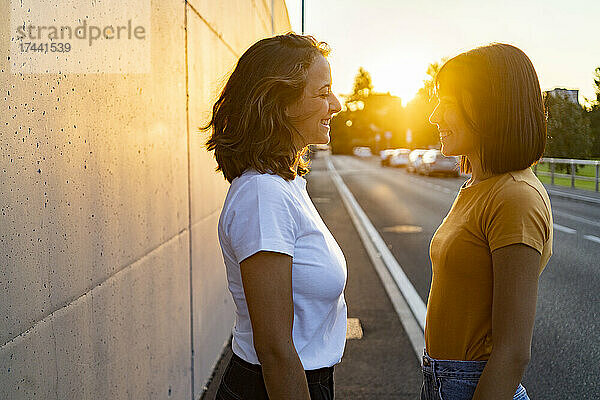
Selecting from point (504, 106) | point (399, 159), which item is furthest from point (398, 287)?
point (399, 159)

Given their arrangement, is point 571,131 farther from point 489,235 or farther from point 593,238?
point 593,238

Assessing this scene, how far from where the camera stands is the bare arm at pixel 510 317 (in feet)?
5.08

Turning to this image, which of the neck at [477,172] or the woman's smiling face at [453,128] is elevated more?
the woman's smiling face at [453,128]

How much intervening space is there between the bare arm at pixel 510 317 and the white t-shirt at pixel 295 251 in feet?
1.43

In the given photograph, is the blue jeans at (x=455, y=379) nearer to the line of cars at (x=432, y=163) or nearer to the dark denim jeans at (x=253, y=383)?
the dark denim jeans at (x=253, y=383)

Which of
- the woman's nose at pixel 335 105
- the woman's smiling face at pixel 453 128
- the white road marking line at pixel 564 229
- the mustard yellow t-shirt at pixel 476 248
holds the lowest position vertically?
the white road marking line at pixel 564 229

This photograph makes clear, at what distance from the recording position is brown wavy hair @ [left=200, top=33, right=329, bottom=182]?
176cm

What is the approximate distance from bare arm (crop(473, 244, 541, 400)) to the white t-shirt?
435 mm

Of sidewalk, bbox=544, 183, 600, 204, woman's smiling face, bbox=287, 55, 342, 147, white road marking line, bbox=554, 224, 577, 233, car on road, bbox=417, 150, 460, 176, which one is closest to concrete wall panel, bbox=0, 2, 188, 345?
woman's smiling face, bbox=287, 55, 342, 147

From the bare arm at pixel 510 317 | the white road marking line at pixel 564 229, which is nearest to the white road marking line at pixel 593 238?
the white road marking line at pixel 564 229

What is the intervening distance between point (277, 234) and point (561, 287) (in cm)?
673

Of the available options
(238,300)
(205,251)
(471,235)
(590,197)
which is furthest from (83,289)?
(590,197)

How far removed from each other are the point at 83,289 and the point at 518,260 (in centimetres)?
132

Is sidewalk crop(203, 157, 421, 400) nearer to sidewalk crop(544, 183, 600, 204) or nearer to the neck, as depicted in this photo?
the neck
